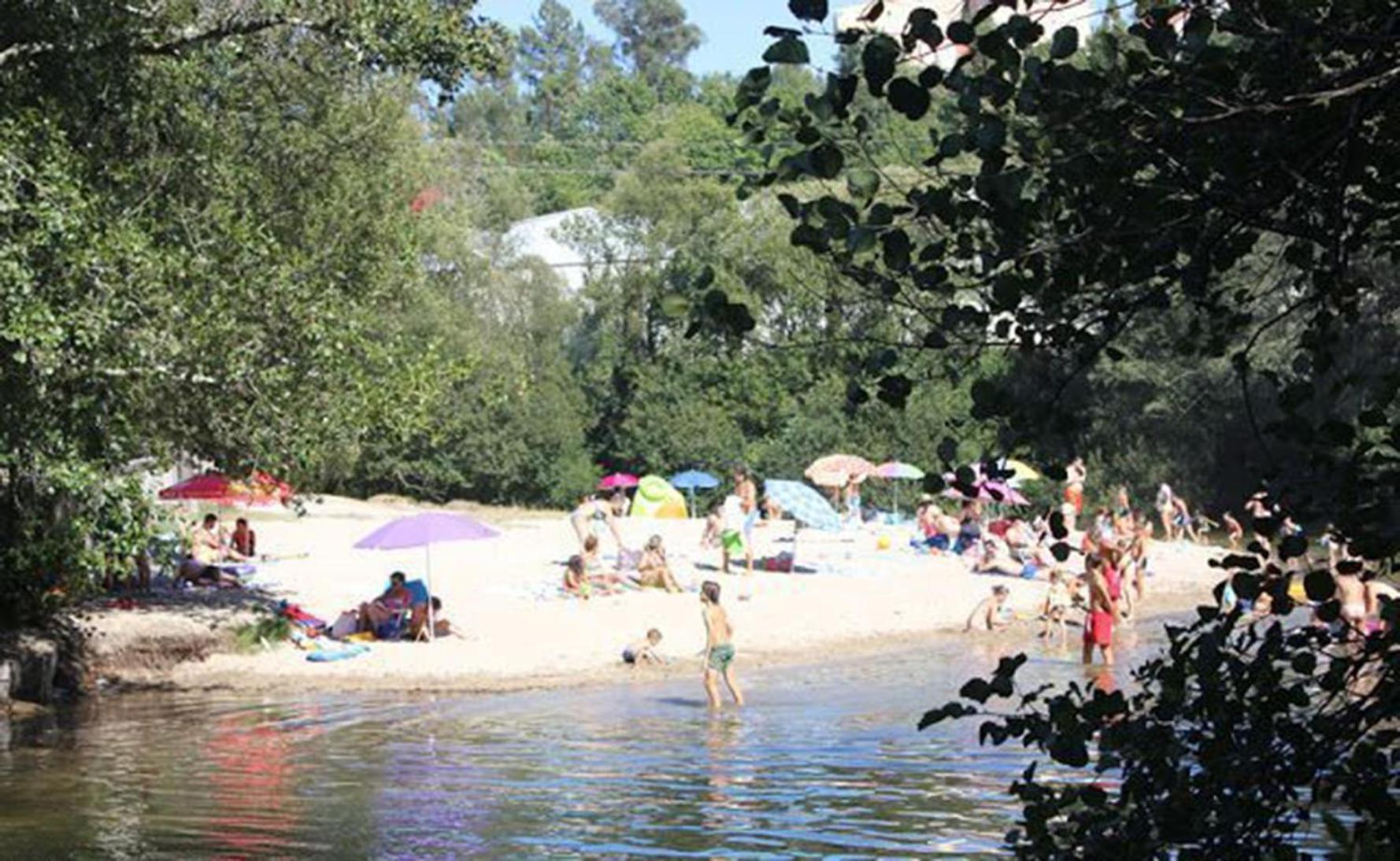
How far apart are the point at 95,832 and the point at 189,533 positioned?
853cm

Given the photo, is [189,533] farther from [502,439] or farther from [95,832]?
→ [502,439]

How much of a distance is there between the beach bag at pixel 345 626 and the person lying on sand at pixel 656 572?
6.03 m

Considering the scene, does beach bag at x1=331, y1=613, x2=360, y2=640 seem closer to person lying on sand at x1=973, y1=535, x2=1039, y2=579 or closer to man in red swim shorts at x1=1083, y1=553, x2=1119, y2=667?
man in red swim shorts at x1=1083, y1=553, x2=1119, y2=667

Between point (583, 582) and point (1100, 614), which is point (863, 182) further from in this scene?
point (583, 582)

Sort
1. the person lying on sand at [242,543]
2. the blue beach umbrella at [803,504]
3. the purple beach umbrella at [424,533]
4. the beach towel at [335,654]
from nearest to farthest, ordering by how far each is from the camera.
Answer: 1. the beach towel at [335,654]
2. the purple beach umbrella at [424,533]
3. the person lying on sand at [242,543]
4. the blue beach umbrella at [803,504]

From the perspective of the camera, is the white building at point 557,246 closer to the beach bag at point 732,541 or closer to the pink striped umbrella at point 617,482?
the pink striped umbrella at point 617,482

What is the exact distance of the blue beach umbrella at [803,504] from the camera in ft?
131

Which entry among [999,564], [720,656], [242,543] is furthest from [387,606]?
[999,564]

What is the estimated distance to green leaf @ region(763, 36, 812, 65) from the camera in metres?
5.39

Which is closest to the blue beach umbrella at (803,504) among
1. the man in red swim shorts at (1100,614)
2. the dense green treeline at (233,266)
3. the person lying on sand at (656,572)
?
the dense green treeline at (233,266)

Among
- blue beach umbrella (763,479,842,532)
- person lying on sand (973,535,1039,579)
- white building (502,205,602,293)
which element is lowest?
person lying on sand (973,535,1039,579)

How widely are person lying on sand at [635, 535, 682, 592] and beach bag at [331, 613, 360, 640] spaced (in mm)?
6026

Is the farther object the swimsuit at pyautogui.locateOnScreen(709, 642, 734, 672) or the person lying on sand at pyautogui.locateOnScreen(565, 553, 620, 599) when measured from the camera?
the person lying on sand at pyautogui.locateOnScreen(565, 553, 620, 599)

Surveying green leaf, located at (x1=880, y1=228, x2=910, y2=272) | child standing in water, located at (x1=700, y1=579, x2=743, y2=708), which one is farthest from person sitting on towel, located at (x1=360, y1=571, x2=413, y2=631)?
green leaf, located at (x1=880, y1=228, x2=910, y2=272)
